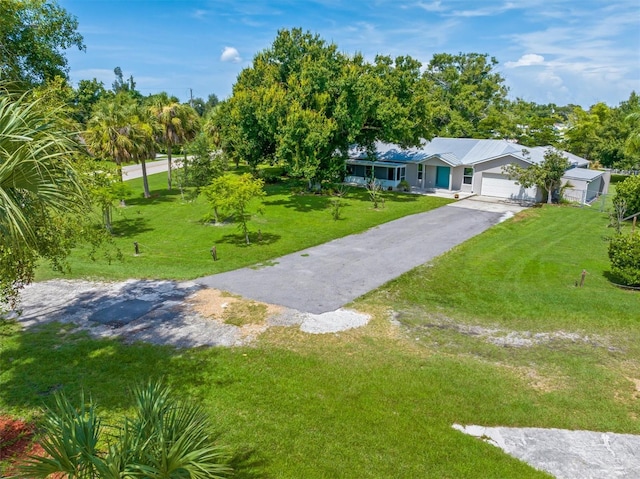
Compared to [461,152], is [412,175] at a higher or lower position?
lower

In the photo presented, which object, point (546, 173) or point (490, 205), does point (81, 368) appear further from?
point (546, 173)

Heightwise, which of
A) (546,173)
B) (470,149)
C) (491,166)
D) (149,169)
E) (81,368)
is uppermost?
(470,149)

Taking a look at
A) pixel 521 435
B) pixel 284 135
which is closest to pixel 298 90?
pixel 284 135

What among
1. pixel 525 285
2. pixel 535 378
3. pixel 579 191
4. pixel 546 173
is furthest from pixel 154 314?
pixel 579 191

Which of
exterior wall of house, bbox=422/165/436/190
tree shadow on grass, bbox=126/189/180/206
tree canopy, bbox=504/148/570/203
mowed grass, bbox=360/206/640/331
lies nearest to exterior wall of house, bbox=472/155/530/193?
tree canopy, bbox=504/148/570/203

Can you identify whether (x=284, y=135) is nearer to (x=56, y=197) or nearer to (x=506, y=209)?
(x=506, y=209)

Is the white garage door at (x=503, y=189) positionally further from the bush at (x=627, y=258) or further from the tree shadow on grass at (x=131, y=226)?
the tree shadow on grass at (x=131, y=226)

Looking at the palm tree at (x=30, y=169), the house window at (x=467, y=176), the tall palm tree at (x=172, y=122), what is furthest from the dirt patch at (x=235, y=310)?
the house window at (x=467, y=176)
